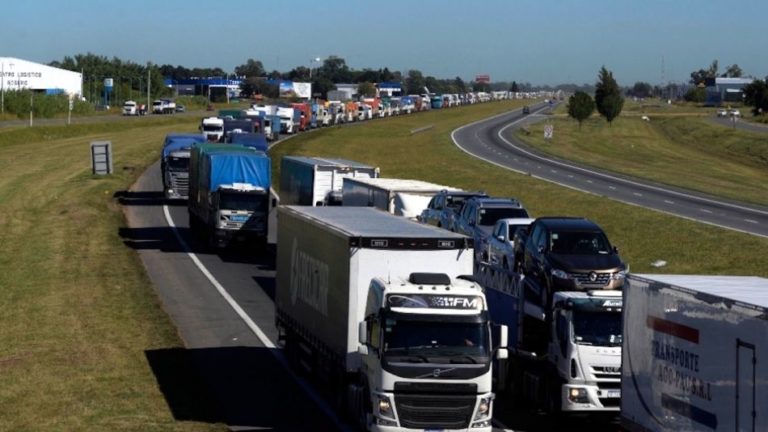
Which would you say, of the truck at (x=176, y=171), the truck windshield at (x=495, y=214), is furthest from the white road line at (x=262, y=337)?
the truck at (x=176, y=171)

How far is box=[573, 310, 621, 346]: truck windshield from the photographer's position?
20531 mm

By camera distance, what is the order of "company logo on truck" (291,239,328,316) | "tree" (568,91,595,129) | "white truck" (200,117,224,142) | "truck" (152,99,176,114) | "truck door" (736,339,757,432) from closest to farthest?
"truck door" (736,339,757,432), "company logo on truck" (291,239,328,316), "white truck" (200,117,224,142), "tree" (568,91,595,129), "truck" (152,99,176,114)

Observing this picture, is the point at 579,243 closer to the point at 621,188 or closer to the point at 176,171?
the point at 176,171

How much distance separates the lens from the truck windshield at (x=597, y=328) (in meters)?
20.5

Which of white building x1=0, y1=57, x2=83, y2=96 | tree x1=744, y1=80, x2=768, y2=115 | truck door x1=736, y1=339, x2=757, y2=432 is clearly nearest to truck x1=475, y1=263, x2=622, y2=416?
truck door x1=736, y1=339, x2=757, y2=432

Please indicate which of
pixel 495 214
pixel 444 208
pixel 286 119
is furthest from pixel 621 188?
pixel 286 119

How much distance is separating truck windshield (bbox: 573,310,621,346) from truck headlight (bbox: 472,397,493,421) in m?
2.80

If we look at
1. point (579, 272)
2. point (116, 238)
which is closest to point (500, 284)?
point (579, 272)

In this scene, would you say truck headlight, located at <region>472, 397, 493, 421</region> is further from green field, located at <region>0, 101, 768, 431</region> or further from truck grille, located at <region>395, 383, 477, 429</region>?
green field, located at <region>0, 101, 768, 431</region>

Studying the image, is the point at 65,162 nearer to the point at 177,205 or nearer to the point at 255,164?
the point at 177,205

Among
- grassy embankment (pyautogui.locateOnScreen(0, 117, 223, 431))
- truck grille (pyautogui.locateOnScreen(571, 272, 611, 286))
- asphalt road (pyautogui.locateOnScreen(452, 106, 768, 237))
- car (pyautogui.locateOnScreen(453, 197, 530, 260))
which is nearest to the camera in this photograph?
grassy embankment (pyautogui.locateOnScreen(0, 117, 223, 431))

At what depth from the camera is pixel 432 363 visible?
1808cm

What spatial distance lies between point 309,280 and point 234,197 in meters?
20.8

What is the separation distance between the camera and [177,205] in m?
60.8
